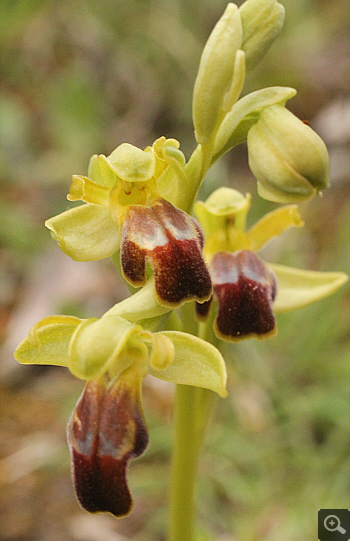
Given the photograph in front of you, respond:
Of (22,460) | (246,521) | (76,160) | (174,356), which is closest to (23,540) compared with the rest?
(22,460)

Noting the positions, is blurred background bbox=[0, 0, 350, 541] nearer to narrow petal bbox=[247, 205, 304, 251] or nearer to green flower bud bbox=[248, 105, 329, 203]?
narrow petal bbox=[247, 205, 304, 251]

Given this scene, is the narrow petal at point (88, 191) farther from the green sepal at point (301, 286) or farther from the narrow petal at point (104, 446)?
the green sepal at point (301, 286)

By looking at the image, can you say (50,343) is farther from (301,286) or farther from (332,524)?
(332,524)

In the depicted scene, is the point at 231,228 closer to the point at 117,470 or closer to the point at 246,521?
the point at 117,470

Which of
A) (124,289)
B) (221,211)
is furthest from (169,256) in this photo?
(124,289)

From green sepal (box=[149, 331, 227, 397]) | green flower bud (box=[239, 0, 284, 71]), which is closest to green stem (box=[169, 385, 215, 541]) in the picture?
green sepal (box=[149, 331, 227, 397])

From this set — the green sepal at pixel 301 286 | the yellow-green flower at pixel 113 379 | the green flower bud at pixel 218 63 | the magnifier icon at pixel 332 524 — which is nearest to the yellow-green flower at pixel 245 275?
the green sepal at pixel 301 286
